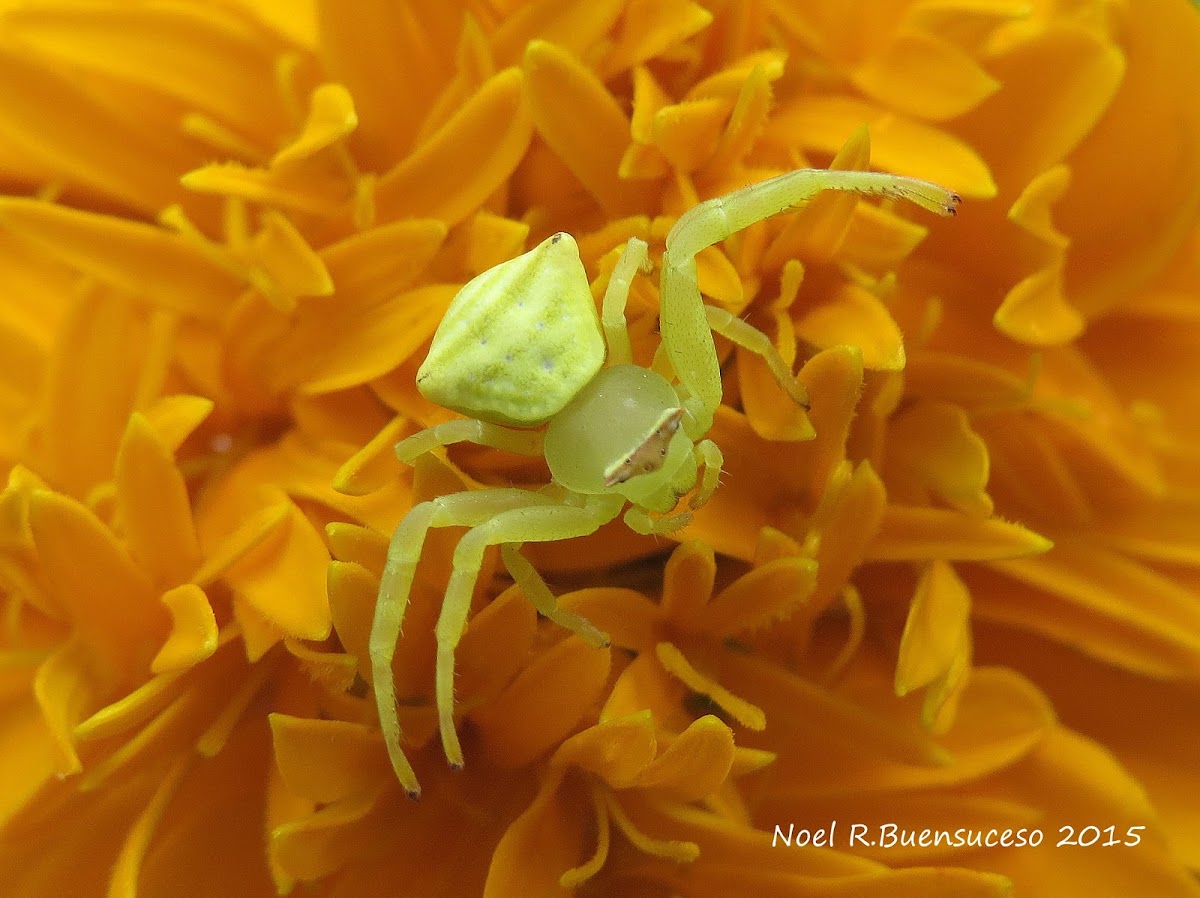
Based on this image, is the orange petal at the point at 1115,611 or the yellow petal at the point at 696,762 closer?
the yellow petal at the point at 696,762

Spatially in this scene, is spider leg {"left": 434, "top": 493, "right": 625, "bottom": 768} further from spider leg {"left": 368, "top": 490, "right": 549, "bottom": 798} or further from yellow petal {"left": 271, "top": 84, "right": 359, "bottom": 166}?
yellow petal {"left": 271, "top": 84, "right": 359, "bottom": 166}

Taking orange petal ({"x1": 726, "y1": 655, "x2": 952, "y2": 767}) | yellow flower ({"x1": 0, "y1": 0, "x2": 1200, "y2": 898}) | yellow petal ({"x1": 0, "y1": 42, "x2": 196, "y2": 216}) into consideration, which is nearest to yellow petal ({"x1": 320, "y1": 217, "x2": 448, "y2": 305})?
yellow flower ({"x1": 0, "y1": 0, "x2": 1200, "y2": 898})

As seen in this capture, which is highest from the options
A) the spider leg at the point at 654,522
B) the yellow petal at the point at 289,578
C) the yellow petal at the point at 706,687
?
the spider leg at the point at 654,522

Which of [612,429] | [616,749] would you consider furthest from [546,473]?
[616,749]

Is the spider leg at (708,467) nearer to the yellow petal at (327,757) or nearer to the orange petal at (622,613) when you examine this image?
the orange petal at (622,613)

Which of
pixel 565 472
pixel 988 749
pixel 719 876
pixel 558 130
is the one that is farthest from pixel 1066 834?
pixel 558 130

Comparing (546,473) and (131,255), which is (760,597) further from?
(131,255)

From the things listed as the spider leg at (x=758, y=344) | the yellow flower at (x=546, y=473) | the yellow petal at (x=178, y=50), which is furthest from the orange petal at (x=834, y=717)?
the yellow petal at (x=178, y=50)
